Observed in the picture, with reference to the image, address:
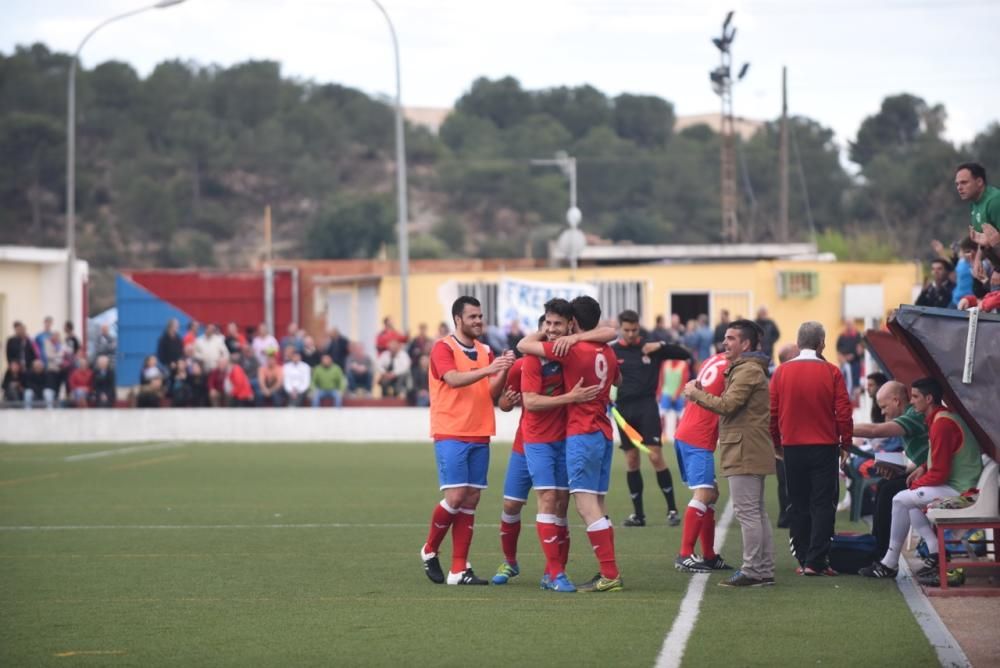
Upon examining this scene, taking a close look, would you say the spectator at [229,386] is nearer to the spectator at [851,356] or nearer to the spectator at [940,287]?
the spectator at [851,356]

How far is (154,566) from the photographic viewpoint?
43.0ft

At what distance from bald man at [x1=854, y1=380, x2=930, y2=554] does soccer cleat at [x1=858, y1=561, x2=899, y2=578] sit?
0.91ft

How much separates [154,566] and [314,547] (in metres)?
1.71

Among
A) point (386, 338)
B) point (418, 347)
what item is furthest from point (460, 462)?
point (386, 338)

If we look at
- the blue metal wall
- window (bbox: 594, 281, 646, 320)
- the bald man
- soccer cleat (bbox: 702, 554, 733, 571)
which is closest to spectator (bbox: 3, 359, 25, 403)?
the blue metal wall

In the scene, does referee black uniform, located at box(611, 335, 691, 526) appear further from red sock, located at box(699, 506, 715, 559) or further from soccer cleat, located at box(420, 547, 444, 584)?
soccer cleat, located at box(420, 547, 444, 584)

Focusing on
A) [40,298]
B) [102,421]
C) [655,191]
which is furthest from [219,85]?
[102,421]

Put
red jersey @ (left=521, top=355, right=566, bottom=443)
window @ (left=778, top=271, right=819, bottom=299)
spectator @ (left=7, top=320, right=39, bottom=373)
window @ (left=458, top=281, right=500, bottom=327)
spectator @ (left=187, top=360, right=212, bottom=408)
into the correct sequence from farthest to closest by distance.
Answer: window @ (left=458, top=281, right=500, bottom=327), window @ (left=778, top=271, right=819, bottom=299), spectator @ (left=7, top=320, right=39, bottom=373), spectator @ (left=187, top=360, right=212, bottom=408), red jersey @ (left=521, top=355, right=566, bottom=443)

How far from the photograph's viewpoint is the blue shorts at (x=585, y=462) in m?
11.2

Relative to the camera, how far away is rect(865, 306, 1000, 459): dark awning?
1095 cm

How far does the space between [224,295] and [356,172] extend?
198 feet

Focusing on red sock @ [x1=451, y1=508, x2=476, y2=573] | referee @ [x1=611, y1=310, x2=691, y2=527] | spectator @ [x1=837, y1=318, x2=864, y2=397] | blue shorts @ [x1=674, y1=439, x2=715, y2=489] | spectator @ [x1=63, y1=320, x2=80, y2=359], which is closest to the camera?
red sock @ [x1=451, y1=508, x2=476, y2=573]

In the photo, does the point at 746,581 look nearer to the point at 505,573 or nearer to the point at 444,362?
the point at 505,573

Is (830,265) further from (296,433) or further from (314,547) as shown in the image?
(314,547)
